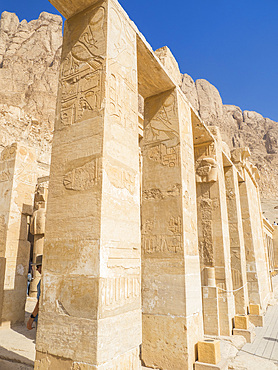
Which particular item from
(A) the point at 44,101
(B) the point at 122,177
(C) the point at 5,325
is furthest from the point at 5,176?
(A) the point at 44,101

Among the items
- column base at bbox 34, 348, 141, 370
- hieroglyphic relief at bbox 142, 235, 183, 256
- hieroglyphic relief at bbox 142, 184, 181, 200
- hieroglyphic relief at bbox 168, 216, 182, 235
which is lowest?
column base at bbox 34, 348, 141, 370

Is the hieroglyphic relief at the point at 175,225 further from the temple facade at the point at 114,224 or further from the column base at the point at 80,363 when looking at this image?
the column base at the point at 80,363

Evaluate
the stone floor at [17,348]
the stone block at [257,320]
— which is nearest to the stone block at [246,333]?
the stone block at [257,320]

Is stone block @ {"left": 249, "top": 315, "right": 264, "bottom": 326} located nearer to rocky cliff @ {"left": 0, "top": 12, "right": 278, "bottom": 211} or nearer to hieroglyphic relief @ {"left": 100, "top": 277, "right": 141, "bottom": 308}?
hieroglyphic relief @ {"left": 100, "top": 277, "right": 141, "bottom": 308}

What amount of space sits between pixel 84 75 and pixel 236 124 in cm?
5271

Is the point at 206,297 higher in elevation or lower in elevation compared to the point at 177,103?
lower

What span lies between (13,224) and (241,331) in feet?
16.6

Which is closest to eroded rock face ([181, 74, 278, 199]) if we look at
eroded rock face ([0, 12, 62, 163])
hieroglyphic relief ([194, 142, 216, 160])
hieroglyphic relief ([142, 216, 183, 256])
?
eroded rock face ([0, 12, 62, 163])

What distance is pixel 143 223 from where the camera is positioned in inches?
177

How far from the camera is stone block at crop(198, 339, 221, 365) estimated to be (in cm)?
371

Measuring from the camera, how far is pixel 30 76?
119ft

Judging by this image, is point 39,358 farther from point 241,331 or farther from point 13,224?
point 241,331

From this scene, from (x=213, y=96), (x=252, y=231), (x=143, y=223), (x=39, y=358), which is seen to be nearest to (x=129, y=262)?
(x=39, y=358)

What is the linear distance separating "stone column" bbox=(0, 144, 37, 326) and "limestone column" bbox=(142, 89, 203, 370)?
276cm
